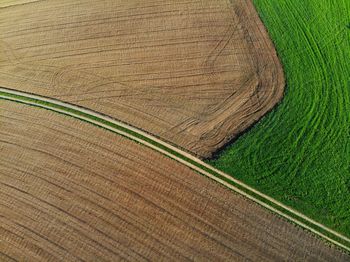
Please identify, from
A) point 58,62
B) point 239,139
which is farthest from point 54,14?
point 239,139

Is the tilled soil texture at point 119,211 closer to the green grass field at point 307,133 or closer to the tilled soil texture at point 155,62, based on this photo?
the green grass field at point 307,133

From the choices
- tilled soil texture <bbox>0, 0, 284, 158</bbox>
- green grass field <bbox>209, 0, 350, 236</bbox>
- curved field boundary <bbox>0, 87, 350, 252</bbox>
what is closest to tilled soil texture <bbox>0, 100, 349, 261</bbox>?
curved field boundary <bbox>0, 87, 350, 252</bbox>

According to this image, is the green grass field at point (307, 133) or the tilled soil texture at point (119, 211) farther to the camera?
the green grass field at point (307, 133)

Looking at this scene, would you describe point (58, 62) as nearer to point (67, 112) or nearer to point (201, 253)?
point (67, 112)

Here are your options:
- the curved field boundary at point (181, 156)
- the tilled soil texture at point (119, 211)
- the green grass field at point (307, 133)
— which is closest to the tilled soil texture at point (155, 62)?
the curved field boundary at point (181, 156)

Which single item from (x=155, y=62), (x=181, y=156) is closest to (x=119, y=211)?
(x=181, y=156)

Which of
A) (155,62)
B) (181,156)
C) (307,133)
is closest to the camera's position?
(181,156)

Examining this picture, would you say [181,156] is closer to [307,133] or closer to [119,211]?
[119,211]
